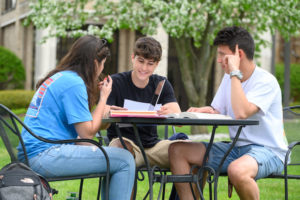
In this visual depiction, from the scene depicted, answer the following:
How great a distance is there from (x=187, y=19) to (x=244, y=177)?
24.8ft

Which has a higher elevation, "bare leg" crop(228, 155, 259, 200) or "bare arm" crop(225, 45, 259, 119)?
"bare arm" crop(225, 45, 259, 119)

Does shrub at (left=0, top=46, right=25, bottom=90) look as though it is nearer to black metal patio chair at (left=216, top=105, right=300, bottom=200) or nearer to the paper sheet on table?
black metal patio chair at (left=216, top=105, right=300, bottom=200)

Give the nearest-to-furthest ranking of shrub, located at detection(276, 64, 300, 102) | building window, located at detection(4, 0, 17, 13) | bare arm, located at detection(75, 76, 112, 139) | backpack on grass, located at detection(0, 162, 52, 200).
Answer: backpack on grass, located at detection(0, 162, 52, 200) → bare arm, located at detection(75, 76, 112, 139) → shrub, located at detection(276, 64, 300, 102) → building window, located at detection(4, 0, 17, 13)

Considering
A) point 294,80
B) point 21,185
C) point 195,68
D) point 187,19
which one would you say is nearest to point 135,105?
point 21,185

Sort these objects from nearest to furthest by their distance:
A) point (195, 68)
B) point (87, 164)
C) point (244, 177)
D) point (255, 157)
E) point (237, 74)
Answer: point (87, 164), point (244, 177), point (255, 157), point (237, 74), point (195, 68)

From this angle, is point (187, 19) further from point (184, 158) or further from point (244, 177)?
point (244, 177)

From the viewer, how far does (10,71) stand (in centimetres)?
2159

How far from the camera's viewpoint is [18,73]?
21844 mm

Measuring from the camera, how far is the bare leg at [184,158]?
142 inches

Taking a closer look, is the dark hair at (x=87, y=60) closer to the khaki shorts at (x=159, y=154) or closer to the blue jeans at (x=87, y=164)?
the blue jeans at (x=87, y=164)

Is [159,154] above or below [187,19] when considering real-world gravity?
below

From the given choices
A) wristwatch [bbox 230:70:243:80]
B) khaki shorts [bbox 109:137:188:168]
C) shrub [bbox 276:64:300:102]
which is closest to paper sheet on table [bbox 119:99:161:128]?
khaki shorts [bbox 109:137:188:168]

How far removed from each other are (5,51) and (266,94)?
1890 centimetres

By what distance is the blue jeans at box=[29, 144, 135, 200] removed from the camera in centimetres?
321
